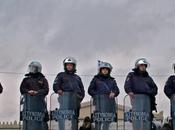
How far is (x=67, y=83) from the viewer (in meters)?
15.1

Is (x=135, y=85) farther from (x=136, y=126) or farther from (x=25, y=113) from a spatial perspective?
(x=25, y=113)

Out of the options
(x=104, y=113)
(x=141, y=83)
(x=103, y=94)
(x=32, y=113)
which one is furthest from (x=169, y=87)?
(x=32, y=113)

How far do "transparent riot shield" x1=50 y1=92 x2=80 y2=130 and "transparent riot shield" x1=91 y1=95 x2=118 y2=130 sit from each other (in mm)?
536

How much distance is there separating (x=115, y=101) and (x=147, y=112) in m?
1.00

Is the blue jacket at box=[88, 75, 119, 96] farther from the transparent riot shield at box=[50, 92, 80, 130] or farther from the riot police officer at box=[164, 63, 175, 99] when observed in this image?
the riot police officer at box=[164, 63, 175, 99]

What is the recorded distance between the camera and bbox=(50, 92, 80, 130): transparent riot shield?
1486cm

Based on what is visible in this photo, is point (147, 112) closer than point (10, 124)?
Yes

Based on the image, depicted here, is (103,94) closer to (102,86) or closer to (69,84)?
(102,86)

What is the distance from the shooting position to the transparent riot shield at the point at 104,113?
592 inches

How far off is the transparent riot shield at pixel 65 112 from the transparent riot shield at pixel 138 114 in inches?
59.7

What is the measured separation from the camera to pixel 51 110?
1512 centimetres

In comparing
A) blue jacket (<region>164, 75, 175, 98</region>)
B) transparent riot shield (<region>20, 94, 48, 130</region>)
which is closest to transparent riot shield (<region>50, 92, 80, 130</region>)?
transparent riot shield (<region>20, 94, 48, 130</region>)

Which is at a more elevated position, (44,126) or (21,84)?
(21,84)

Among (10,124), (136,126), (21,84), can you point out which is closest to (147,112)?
(136,126)
